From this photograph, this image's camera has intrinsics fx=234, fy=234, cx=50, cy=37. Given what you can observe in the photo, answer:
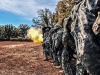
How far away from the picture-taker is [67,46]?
21.1 ft

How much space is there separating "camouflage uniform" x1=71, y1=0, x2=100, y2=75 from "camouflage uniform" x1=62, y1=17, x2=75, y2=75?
1.15 m

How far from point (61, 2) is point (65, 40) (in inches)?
1149

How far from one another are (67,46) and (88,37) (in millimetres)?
2706

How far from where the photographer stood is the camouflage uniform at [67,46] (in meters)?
5.26

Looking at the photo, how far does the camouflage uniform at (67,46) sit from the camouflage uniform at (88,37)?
3.77 feet

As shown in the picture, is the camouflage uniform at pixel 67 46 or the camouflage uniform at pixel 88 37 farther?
the camouflage uniform at pixel 67 46

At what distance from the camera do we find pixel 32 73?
11555mm

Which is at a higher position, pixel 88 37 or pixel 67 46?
pixel 88 37

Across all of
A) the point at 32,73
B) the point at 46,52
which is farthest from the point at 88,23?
the point at 46,52

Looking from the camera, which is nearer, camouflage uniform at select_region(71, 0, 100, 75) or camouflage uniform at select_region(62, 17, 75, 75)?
camouflage uniform at select_region(71, 0, 100, 75)

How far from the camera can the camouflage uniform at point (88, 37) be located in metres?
3.72

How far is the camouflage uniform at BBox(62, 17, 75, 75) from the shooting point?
526 centimetres

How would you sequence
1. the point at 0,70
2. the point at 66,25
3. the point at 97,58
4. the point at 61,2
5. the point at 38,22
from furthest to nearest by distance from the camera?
1. the point at 38,22
2. the point at 61,2
3. the point at 0,70
4. the point at 66,25
5. the point at 97,58

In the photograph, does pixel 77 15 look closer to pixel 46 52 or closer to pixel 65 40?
pixel 65 40
